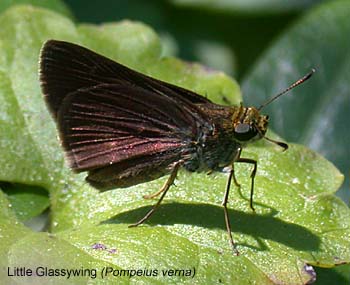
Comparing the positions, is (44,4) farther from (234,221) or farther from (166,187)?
(234,221)

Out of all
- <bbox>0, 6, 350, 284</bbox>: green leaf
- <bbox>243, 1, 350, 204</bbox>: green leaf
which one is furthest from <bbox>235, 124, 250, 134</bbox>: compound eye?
<bbox>243, 1, 350, 204</bbox>: green leaf

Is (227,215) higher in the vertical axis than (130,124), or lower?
lower

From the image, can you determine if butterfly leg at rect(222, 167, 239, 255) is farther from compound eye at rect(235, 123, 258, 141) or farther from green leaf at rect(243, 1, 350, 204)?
green leaf at rect(243, 1, 350, 204)

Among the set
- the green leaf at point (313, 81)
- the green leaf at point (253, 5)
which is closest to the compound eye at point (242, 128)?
the green leaf at point (313, 81)

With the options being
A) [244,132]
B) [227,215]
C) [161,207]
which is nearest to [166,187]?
[161,207]

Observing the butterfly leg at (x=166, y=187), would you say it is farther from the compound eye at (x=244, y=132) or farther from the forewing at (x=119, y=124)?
the compound eye at (x=244, y=132)

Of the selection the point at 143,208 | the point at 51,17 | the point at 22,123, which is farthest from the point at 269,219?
the point at 51,17
